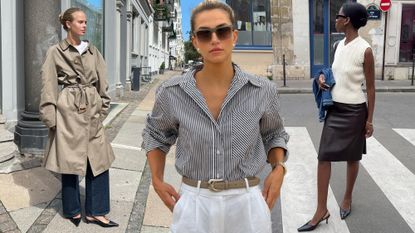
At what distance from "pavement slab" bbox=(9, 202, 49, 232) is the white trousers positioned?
8.17ft

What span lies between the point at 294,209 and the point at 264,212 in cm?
288

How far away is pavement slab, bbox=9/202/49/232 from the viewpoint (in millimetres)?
4307

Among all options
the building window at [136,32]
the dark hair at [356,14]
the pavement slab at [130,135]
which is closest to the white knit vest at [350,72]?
the dark hair at [356,14]

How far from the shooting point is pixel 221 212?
7.30ft

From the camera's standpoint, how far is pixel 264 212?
7.48 feet

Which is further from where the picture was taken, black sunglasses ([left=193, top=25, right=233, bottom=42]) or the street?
the street

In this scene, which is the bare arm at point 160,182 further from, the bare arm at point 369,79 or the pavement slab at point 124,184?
the pavement slab at point 124,184

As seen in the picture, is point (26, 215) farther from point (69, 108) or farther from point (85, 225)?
point (69, 108)

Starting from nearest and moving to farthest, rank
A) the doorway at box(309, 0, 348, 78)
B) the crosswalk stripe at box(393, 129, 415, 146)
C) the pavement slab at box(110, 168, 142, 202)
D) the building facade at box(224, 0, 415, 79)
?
the pavement slab at box(110, 168, 142, 202) < the crosswalk stripe at box(393, 129, 415, 146) < the building facade at box(224, 0, 415, 79) < the doorway at box(309, 0, 348, 78)

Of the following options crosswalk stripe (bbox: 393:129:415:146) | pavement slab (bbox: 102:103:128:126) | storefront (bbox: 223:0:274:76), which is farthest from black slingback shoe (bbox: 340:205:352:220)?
storefront (bbox: 223:0:274:76)

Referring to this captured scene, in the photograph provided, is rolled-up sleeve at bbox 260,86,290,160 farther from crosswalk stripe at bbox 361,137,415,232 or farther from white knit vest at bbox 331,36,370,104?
crosswalk stripe at bbox 361,137,415,232

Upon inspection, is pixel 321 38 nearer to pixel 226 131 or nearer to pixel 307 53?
pixel 307 53

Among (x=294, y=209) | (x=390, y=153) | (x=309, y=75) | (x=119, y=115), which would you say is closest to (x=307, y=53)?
(x=309, y=75)

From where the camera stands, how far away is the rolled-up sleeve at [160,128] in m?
2.33
